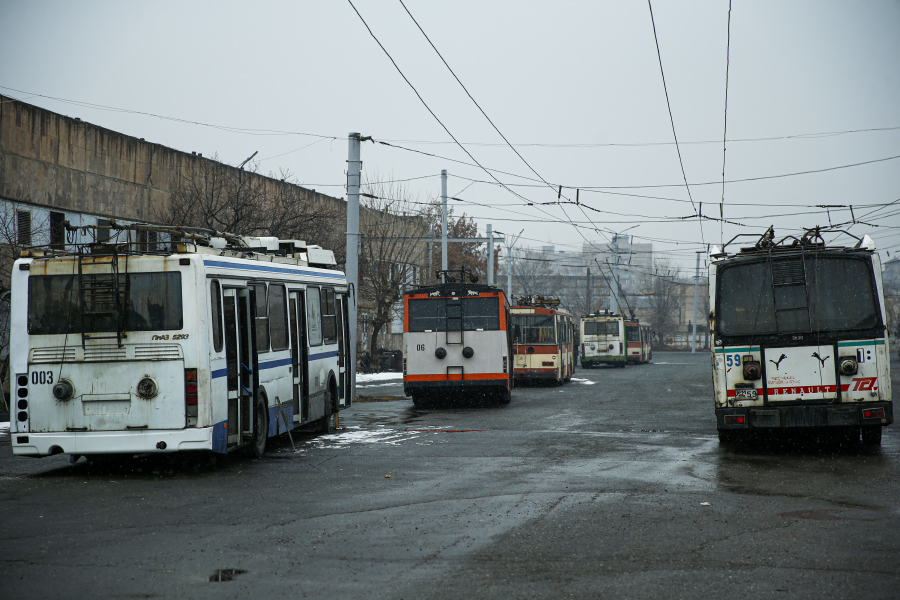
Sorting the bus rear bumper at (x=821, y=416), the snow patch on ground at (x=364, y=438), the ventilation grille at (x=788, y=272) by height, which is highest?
the ventilation grille at (x=788, y=272)

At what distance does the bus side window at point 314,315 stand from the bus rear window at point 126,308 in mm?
3912

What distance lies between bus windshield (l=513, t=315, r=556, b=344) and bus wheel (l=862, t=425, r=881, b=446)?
20301mm

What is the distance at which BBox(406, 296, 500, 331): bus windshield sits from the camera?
22750mm

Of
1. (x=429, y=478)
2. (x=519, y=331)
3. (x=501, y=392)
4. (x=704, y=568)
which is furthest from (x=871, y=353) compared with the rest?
(x=519, y=331)

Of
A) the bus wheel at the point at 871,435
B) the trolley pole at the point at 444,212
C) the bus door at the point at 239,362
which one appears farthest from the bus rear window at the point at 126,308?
the trolley pole at the point at 444,212

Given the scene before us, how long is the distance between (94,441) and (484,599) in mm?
6752

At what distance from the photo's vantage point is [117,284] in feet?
34.9

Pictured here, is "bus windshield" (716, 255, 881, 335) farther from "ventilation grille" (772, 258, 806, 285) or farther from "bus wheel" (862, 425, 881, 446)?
"bus wheel" (862, 425, 881, 446)

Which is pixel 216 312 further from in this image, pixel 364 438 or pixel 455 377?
pixel 455 377

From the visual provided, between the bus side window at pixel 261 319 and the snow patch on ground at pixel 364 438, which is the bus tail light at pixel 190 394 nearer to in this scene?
the bus side window at pixel 261 319

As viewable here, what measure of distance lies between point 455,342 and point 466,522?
14941 millimetres

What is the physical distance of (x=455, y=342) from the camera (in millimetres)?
22641

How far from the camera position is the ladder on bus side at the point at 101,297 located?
10.6 metres

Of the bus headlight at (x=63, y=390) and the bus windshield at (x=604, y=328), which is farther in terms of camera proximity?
the bus windshield at (x=604, y=328)
